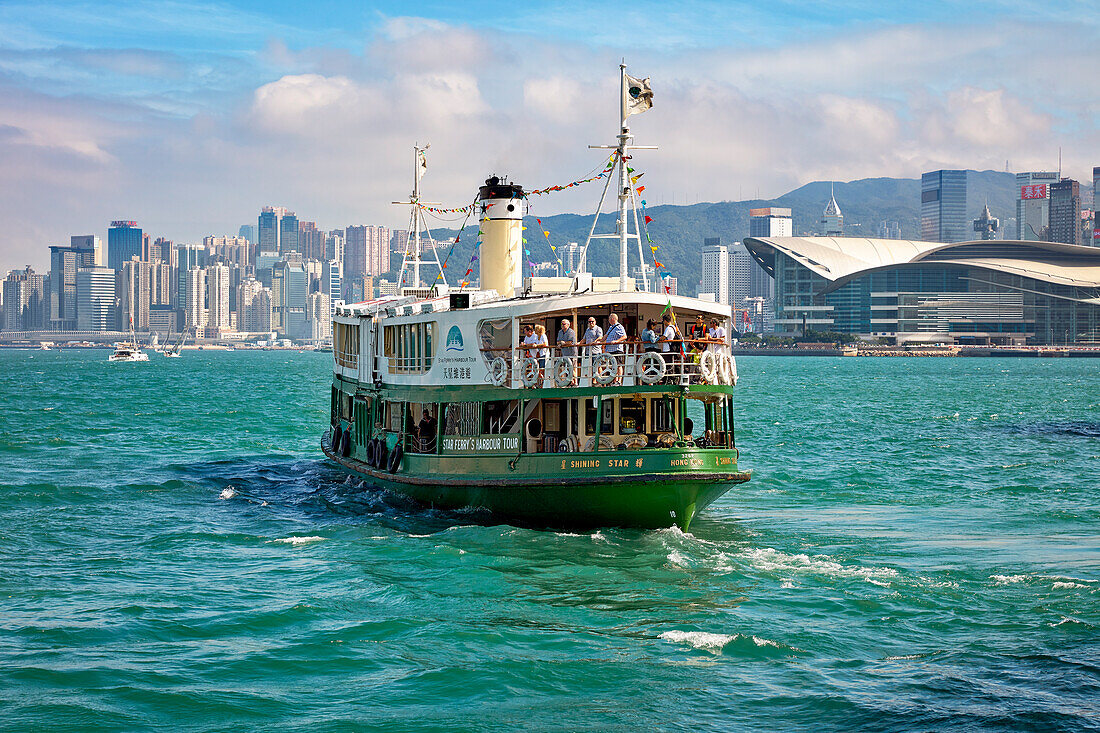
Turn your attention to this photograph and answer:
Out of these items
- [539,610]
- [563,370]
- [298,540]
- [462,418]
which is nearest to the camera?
[539,610]

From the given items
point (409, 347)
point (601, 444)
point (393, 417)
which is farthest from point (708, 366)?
point (393, 417)

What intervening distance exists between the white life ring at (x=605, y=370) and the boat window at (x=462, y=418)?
3.50 meters

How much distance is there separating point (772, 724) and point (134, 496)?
883 inches

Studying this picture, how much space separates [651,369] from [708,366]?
56.6 inches

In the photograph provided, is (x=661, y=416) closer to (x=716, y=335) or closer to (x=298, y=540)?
(x=716, y=335)

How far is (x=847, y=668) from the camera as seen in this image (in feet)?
49.8

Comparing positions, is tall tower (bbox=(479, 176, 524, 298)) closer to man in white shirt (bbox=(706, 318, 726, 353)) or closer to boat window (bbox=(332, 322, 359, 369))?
boat window (bbox=(332, 322, 359, 369))

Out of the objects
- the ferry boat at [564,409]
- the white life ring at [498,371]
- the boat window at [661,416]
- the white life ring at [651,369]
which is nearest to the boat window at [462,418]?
the ferry boat at [564,409]

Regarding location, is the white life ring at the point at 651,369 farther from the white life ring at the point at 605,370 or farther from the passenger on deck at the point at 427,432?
the passenger on deck at the point at 427,432

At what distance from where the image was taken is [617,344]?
892 inches

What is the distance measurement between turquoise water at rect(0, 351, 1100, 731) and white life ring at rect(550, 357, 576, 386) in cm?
318

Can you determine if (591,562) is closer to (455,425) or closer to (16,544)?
(455,425)

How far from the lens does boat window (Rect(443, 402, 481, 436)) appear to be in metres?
25.3

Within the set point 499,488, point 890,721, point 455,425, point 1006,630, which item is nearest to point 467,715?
point 890,721
